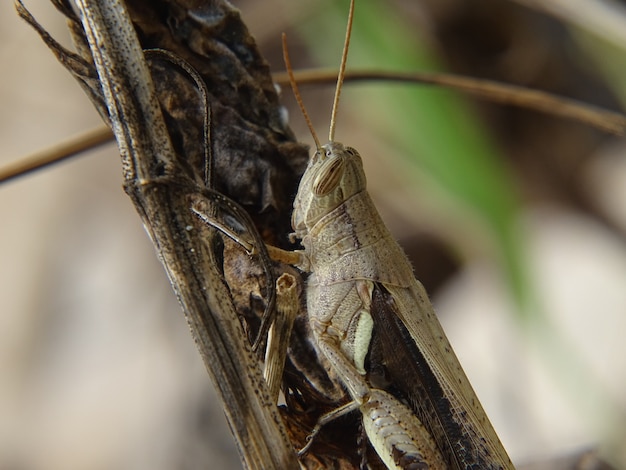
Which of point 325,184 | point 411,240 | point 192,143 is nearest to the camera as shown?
point 192,143

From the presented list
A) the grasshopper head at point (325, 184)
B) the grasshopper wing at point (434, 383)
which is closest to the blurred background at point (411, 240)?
the grasshopper head at point (325, 184)

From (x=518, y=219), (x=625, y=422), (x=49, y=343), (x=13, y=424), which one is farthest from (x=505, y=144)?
(x=13, y=424)

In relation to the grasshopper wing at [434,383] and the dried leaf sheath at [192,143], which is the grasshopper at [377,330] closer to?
the grasshopper wing at [434,383]

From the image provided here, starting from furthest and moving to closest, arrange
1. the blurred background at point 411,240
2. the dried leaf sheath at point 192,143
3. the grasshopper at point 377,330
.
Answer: the blurred background at point 411,240, the grasshopper at point 377,330, the dried leaf sheath at point 192,143

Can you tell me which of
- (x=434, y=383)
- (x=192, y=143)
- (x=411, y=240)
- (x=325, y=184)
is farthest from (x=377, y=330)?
(x=411, y=240)

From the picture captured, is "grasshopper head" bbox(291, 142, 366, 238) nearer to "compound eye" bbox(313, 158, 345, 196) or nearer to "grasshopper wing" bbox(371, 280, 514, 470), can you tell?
"compound eye" bbox(313, 158, 345, 196)

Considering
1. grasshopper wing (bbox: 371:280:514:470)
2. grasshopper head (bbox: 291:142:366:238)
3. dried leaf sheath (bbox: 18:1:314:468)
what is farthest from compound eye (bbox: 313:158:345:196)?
grasshopper wing (bbox: 371:280:514:470)

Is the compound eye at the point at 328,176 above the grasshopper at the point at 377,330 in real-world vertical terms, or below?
above

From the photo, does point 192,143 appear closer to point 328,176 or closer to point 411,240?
point 328,176
